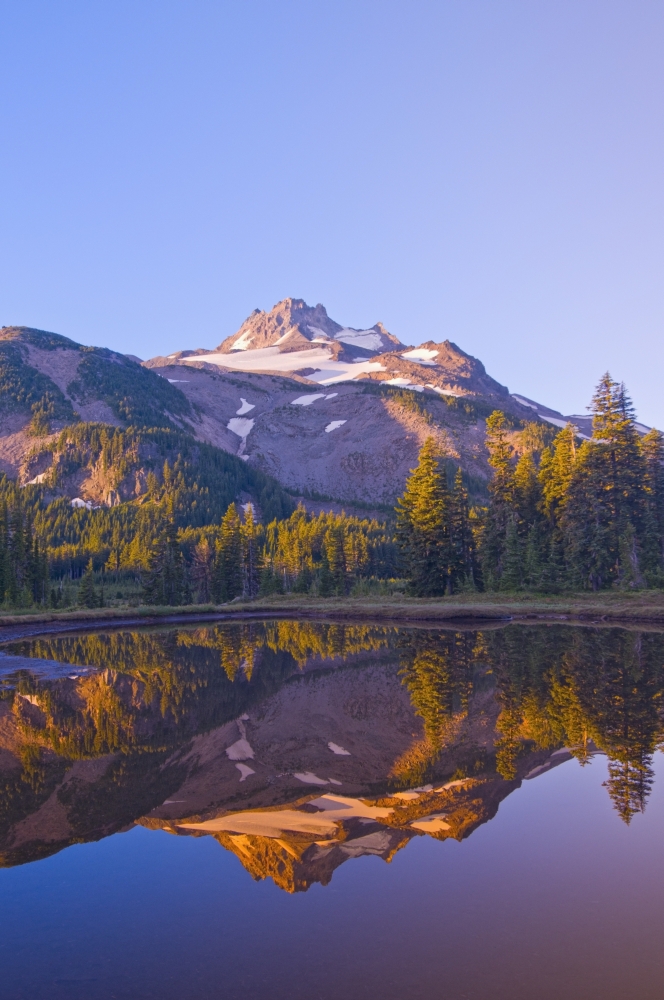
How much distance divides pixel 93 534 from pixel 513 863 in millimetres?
150460

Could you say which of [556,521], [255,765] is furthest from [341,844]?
[556,521]

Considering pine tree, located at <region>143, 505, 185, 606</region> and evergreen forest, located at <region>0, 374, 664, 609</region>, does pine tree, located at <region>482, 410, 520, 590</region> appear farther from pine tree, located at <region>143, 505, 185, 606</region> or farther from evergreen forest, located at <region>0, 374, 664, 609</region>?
pine tree, located at <region>143, 505, 185, 606</region>

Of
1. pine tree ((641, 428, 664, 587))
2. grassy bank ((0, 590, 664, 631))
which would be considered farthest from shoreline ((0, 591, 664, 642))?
pine tree ((641, 428, 664, 587))

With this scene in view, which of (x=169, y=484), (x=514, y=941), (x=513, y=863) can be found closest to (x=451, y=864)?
(x=513, y=863)

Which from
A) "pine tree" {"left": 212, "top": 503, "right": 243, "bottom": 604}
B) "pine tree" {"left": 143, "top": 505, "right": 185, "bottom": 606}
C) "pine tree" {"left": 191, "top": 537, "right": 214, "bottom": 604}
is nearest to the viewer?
"pine tree" {"left": 143, "top": 505, "right": 185, "bottom": 606}

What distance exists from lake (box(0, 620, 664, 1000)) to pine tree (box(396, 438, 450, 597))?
39361 millimetres

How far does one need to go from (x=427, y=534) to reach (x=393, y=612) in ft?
32.3

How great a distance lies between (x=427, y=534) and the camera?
60.0 meters

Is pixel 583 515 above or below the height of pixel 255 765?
above

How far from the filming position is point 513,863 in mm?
8219

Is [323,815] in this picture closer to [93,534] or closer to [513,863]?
[513,863]

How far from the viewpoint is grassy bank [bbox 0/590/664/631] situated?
4431 centimetres

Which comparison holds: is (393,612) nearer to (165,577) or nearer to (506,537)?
(506,537)

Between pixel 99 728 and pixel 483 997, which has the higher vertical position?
pixel 483 997
